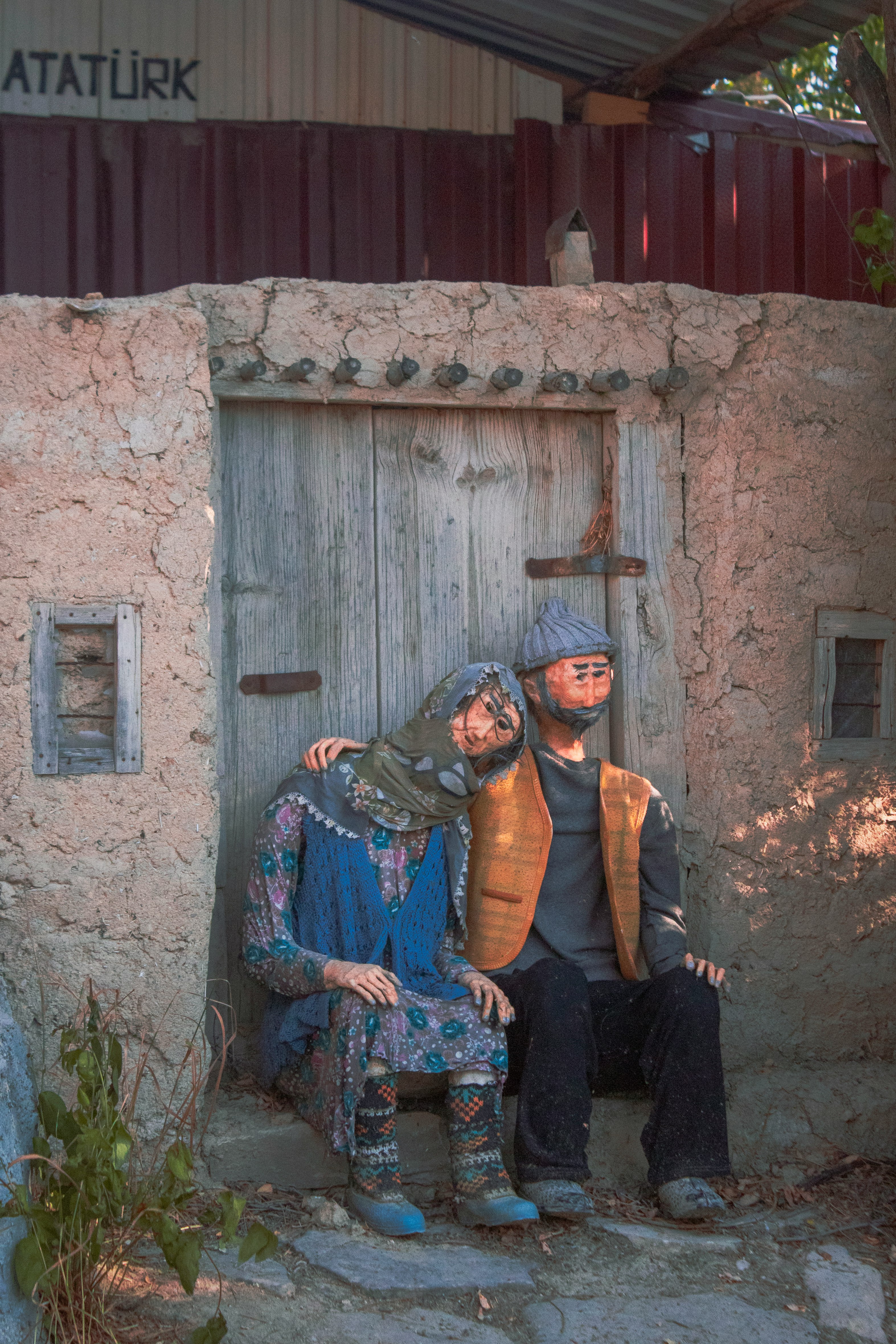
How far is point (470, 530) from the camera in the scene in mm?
3674

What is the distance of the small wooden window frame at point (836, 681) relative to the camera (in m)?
3.61

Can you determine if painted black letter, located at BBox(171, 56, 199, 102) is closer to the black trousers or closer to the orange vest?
the orange vest

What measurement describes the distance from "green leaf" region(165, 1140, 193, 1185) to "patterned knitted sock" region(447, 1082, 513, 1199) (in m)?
0.72

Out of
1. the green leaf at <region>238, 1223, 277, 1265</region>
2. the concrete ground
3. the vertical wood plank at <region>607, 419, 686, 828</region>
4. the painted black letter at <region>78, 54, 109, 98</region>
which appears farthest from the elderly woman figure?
the painted black letter at <region>78, 54, 109, 98</region>

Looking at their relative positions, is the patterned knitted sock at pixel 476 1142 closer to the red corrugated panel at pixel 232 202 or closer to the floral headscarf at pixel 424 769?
the floral headscarf at pixel 424 769

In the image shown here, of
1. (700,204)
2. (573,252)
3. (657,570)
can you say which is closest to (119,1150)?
(657,570)

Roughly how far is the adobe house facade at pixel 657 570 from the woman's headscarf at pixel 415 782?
353mm

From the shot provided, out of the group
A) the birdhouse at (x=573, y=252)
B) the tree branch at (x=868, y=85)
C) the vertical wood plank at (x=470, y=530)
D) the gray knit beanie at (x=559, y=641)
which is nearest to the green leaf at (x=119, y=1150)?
the vertical wood plank at (x=470, y=530)

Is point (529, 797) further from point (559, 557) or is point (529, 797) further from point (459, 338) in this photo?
point (459, 338)

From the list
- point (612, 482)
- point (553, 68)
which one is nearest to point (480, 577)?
point (612, 482)

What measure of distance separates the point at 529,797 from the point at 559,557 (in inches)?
29.5

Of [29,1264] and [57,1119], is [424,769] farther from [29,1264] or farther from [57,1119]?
[29,1264]

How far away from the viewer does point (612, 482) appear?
3666 millimetres

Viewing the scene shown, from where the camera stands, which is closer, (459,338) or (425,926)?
(425,926)
